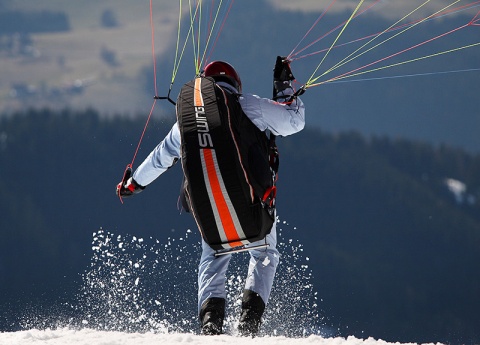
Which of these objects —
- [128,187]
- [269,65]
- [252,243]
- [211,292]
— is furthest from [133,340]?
[269,65]

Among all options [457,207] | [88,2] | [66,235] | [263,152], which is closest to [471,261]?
[457,207]

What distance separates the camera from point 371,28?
488 feet

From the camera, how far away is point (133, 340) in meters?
3.06

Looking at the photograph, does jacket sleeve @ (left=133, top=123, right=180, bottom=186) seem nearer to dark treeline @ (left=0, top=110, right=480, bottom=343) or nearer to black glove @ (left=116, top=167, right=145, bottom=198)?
black glove @ (left=116, top=167, right=145, bottom=198)

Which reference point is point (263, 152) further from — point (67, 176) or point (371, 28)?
point (371, 28)

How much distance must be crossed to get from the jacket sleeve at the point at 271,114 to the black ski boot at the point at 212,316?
2.80 feet

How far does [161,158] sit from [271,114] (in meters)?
0.65

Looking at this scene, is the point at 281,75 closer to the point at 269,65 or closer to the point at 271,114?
the point at 271,114

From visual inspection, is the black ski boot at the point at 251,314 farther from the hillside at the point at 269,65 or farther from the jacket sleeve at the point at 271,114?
the hillside at the point at 269,65

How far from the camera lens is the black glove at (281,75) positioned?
13.2 ft

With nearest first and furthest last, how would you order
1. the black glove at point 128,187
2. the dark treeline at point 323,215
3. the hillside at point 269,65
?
the black glove at point 128,187 → the dark treeline at point 323,215 → the hillside at point 269,65

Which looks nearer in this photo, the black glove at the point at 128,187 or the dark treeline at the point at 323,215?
the black glove at the point at 128,187

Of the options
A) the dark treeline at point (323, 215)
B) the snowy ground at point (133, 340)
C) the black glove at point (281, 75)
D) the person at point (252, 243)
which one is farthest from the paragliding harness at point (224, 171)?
the dark treeline at point (323, 215)

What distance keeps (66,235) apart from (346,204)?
95.4 feet
